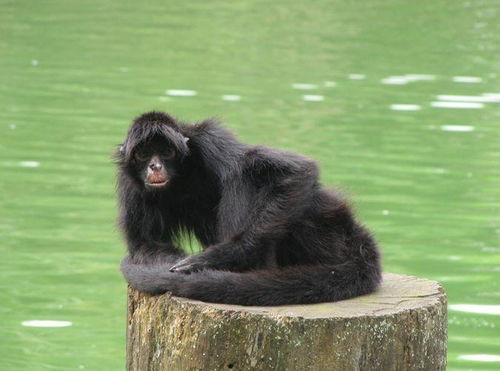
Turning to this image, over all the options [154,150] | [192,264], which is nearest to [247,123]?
[154,150]

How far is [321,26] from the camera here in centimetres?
2386

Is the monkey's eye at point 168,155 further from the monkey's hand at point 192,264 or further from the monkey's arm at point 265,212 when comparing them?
the monkey's hand at point 192,264

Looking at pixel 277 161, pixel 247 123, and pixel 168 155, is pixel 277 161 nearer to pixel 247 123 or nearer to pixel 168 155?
pixel 168 155

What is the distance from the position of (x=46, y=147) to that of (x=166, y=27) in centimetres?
936

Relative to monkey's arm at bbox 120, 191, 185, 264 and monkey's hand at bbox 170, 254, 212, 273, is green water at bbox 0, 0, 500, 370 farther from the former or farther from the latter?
monkey's hand at bbox 170, 254, 212, 273

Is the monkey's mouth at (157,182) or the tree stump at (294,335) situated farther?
the monkey's mouth at (157,182)

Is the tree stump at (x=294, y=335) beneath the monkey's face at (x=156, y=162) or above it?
beneath

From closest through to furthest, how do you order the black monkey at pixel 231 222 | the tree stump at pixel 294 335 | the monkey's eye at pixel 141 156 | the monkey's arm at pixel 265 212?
1. the tree stump at pixel 294 335
2. the black monkey at pixel 231 222
3. the monkey's arm at pixel 265 212
4. the monkey's eye at pixel 141 156

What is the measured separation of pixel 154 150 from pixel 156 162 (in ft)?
0.22

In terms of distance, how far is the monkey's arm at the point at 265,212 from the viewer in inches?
211

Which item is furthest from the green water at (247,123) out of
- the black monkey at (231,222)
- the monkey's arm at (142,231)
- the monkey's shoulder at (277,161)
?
the monkey's shoulder at (277,161)

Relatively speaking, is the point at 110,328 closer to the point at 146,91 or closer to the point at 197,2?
the point at 146,91

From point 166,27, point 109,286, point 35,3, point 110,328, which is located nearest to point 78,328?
point 110,328

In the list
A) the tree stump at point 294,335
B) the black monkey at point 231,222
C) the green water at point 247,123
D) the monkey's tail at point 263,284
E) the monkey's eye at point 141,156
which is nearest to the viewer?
the tree stump at point 294,335
